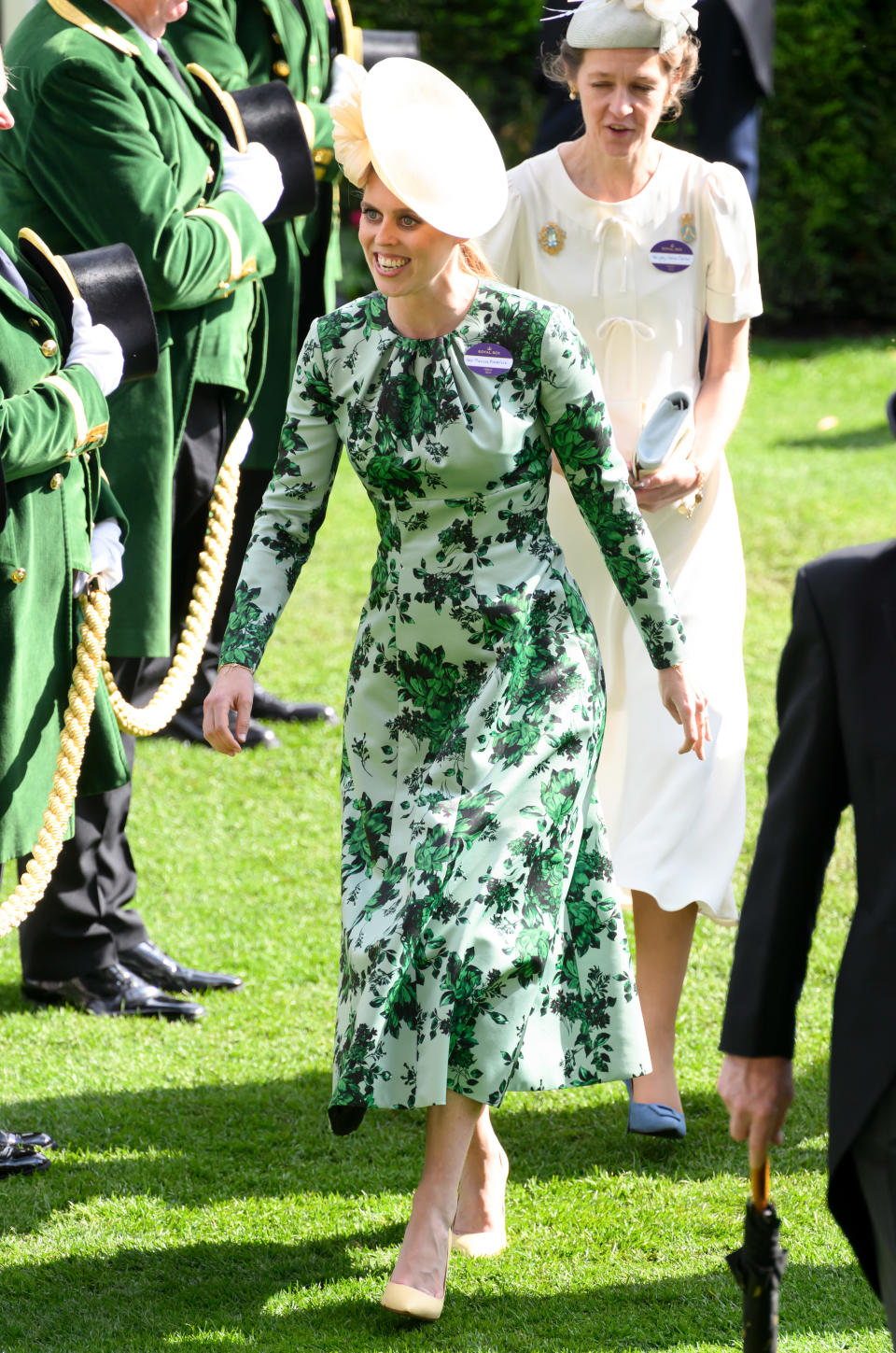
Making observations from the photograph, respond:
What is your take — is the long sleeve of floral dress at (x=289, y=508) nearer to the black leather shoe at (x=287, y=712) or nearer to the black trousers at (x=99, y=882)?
the black trousers at (x=99, y=882)

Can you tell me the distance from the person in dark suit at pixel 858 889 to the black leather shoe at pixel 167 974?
9.35 ft

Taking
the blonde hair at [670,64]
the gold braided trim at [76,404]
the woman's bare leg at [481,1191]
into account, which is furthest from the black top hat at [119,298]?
the woman's bare leg at [481,1191]

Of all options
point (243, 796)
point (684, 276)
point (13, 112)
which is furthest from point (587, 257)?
point (243, 796)

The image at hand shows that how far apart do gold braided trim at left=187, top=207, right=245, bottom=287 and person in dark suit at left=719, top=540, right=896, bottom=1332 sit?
2.83 meters

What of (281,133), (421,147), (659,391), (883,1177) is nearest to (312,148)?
(281,133)

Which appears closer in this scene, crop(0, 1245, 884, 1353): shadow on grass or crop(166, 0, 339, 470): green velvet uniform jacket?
crop(0, 1245, 884, 1353): shadow on grass

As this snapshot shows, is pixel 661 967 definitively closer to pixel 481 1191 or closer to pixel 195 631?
pixel 481 1191

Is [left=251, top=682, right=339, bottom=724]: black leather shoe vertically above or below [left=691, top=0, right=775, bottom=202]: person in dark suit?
below

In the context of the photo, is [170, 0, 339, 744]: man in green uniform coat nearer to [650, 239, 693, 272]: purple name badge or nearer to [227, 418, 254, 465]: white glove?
[227, 418, 254, 465]: white glove

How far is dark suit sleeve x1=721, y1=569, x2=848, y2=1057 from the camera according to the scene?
220 cm

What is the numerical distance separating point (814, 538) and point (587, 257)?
5.12 metres

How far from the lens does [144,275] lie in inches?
177

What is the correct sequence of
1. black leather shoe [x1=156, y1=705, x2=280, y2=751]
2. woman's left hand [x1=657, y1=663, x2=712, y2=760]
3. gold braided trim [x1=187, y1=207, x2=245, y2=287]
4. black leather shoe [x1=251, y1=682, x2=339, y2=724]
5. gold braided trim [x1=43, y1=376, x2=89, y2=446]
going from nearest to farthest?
woman's left hand [x1=657, y1=663, x2=712, y2=760] < gold braided trim [x1=43, y1=376, x2=89, y2=446] < gold braided trim [x1=187, y1=207, x2=245, y2=287] < black leather shoe [x1=156, y1=705, x2=280, y2=751] < black leather shoe [x1=251, y1=682, x2=339, y2=724]

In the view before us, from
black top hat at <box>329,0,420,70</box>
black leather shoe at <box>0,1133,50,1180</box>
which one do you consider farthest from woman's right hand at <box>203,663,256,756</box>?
black top hat at <box>329,0,420,70</box>
